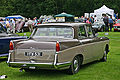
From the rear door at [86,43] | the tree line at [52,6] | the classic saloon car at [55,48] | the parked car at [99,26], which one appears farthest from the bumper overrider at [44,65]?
the tree line at [52,6]

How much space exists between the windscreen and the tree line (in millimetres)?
76017

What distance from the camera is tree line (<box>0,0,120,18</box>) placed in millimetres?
85250

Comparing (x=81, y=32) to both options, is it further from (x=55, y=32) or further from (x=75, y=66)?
(x=75, y=66)

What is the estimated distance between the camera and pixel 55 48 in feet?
25.5

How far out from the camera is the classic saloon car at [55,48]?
7.77 meters

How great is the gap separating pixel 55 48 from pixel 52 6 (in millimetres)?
78763

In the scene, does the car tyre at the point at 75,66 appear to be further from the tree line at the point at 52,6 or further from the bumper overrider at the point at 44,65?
the tree line at the point at 52,6

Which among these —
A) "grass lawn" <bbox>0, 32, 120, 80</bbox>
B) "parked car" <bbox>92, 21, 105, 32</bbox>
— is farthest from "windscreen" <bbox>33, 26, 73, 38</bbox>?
"parked car" <bbox>92, 21, 105, 32</bbox>

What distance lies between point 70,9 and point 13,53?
260 ft

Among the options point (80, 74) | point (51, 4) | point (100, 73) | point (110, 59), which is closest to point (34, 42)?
point (80, 74)

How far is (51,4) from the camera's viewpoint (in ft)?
280

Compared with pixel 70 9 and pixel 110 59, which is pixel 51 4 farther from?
pixel 110 59

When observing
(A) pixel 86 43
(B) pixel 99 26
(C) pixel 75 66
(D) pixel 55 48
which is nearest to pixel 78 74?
(C) pixel 75 66

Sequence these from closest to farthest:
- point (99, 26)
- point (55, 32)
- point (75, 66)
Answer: point (75, 66), point (55, 32), point (99, 26)
